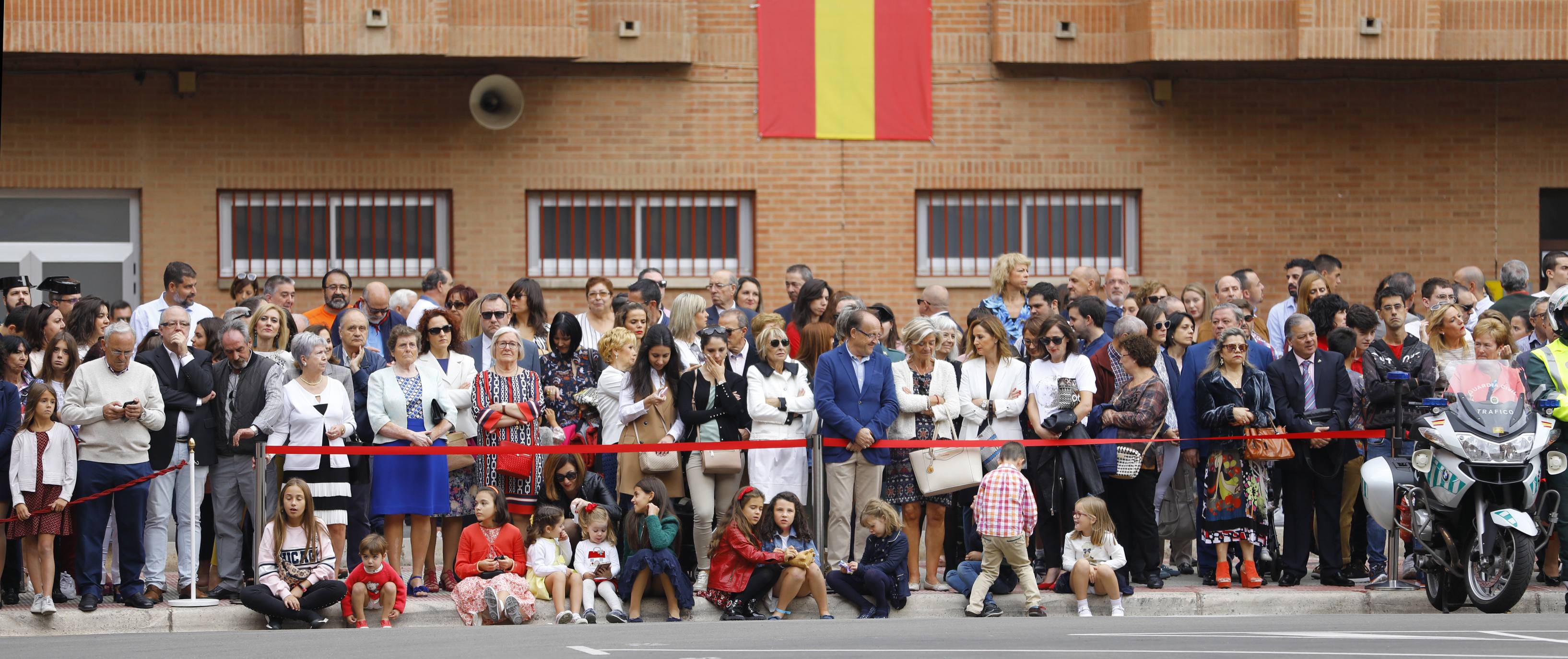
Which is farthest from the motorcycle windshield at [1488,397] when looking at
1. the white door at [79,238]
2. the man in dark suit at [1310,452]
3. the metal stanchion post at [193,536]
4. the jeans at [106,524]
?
the white door at [79,238]

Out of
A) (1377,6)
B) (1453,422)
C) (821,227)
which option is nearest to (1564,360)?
(1453,422)

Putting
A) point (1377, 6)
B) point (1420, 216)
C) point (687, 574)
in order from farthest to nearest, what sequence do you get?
point (1420, 216) < point (1377, 6) < point (687, 574)

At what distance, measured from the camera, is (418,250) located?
18984mm

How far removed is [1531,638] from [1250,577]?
9.37ft

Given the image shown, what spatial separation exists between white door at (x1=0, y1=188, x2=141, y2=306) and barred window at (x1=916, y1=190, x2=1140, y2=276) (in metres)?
8.19

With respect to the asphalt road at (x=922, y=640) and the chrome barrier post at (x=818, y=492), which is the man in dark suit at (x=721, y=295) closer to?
the chrome barrier post at (x=818, y=492)

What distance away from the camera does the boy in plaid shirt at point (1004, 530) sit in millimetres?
11602

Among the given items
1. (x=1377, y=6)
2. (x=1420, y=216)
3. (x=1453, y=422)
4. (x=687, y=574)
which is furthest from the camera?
(x=1420, y=216)

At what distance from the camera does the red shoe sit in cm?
1216

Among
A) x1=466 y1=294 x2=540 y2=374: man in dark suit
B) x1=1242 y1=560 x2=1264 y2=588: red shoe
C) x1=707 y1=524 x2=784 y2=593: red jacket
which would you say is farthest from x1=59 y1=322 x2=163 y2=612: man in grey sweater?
x1=1242 y1=560 x2=1264 y2=588: red shoe

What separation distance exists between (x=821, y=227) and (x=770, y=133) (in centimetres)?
112

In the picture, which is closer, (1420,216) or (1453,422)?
(1453,422)

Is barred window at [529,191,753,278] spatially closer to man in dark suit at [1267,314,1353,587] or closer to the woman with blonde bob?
the woman with blonde bob

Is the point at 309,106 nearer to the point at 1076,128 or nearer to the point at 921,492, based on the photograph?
the point at 1076,128
